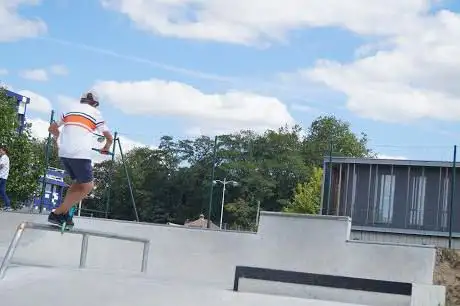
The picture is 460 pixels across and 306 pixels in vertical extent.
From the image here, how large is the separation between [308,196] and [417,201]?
26911 millimetres

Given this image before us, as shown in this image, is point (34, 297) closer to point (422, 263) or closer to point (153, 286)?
point (153, 286)

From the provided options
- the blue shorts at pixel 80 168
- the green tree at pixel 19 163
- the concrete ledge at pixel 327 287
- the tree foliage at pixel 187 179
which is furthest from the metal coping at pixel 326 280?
the green tree at pixel 19 163

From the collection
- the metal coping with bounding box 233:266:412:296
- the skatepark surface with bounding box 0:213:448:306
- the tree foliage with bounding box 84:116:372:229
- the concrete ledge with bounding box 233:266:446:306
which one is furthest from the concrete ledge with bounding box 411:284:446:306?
the tree foliage with bounding box 84:116:372:229

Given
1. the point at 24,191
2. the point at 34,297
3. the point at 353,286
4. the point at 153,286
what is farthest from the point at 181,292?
the point at 24,191

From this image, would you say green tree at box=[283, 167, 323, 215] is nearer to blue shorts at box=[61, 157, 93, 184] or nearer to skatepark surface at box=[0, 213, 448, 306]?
skatepark surface at box=[0, 213, 448, 306]

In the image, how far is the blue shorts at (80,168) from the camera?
6.96 meters

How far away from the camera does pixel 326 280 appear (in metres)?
7.35

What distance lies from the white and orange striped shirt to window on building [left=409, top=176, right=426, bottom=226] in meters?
14.6

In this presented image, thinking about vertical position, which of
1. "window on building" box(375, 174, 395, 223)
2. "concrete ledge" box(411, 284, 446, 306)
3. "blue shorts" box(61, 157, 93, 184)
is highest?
"window on building" box(375, 174, 395, 223)

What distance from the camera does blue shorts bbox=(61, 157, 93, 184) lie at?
274 inches

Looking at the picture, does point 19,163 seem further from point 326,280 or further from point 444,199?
point 326,280

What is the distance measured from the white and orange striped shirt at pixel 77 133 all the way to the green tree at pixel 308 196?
39.9 m

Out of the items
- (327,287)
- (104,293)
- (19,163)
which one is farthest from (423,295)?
(19,163)

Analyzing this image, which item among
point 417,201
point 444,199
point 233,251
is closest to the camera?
point 233,251
